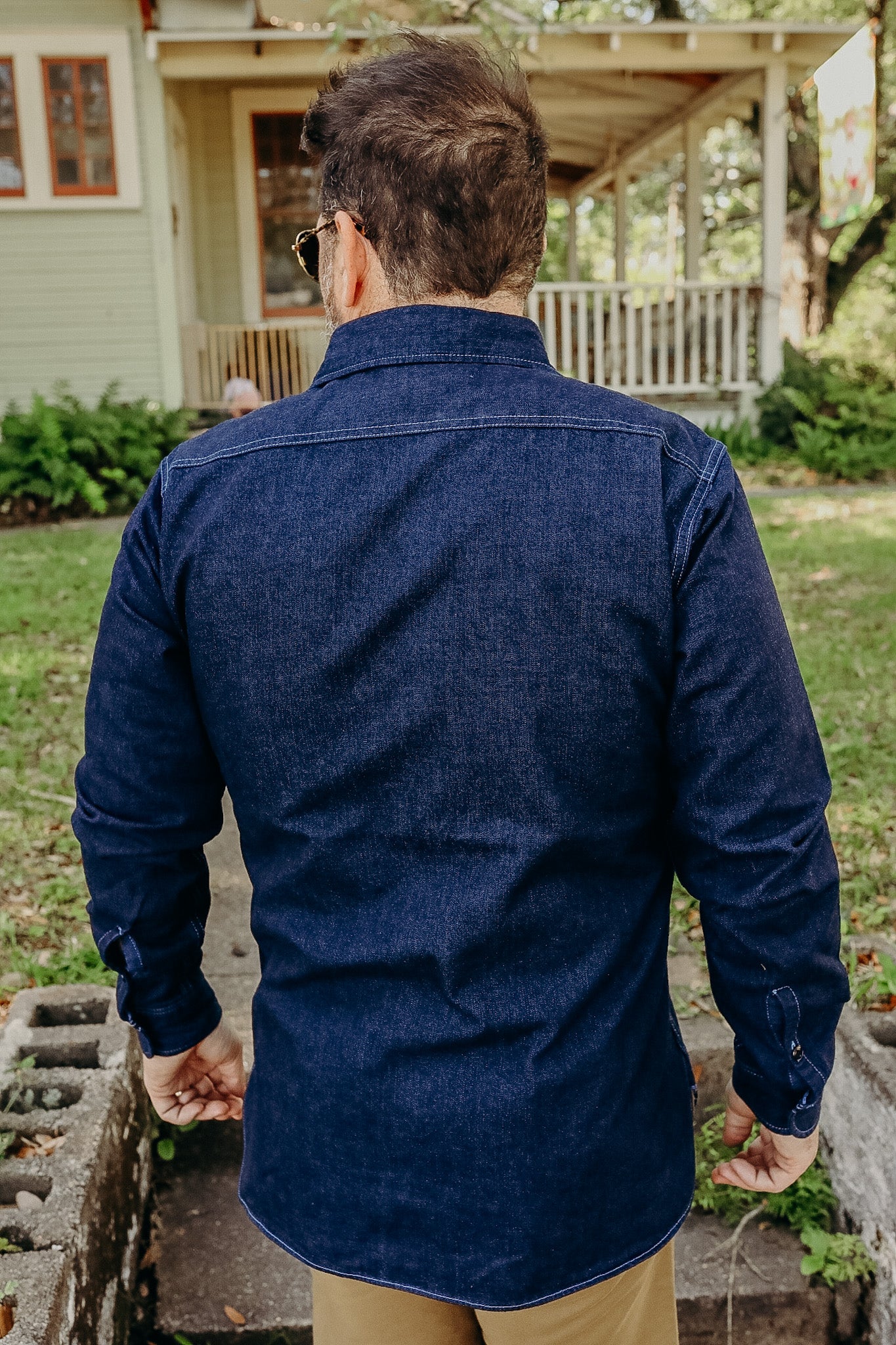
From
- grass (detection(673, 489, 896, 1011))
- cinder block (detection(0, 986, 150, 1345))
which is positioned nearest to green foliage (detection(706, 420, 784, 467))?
grass (detection(673, 489, 896, 1011))

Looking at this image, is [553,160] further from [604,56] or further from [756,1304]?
[756,1304]

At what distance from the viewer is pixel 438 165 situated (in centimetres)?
118

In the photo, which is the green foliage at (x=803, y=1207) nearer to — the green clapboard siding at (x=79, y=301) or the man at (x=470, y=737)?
the man at (x=470, y=737)

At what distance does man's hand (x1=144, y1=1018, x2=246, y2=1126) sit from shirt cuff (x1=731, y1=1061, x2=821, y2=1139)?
0.66 metres

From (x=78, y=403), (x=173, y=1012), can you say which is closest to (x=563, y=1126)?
(x=173, y=1012)

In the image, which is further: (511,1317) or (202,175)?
(202,175)

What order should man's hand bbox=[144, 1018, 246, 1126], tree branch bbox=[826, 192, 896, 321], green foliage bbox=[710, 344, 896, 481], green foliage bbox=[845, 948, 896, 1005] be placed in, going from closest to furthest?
man's hand bbox=[144, 1018, 246, 1126], green foliage bbox=[845, 948, 896, 1005], green foliage bbox=[710, 344, 896, 481], tree branch bbox=[826, 192, 896, 321]

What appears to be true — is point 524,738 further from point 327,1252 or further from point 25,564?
point 25,564

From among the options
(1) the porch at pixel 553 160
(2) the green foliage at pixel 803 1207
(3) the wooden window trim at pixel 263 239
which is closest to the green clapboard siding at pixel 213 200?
(1) the porch at pixel 553 160

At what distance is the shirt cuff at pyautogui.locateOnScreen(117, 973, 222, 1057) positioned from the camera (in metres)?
1.50

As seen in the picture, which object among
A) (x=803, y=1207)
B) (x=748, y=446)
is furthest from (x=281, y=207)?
(x=803, y=1207)

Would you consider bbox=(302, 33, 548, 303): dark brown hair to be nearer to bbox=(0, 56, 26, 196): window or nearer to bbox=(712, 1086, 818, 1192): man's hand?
bbox=(712, 1086, 818, 1192): man's hand

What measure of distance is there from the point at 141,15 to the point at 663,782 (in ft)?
41.2

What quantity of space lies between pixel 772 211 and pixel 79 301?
23.5 feet
